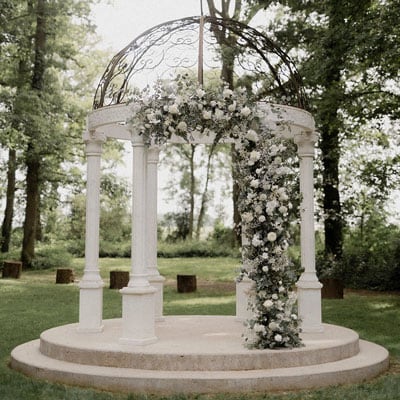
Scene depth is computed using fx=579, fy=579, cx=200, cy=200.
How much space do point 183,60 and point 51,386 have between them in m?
4.94

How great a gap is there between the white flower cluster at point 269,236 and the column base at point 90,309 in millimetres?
2555

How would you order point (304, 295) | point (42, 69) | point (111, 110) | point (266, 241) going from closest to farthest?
point (266, 241) → point (111, 110) → point (304, 295) → point (42, 69)

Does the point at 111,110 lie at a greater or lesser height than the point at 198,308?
greater

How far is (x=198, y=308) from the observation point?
14367 mm

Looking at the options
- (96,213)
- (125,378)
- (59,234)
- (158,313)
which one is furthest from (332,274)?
(59,234)

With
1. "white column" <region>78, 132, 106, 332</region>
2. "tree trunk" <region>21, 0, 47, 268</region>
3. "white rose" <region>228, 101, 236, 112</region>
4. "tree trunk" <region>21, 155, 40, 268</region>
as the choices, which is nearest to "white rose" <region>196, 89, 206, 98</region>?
"white rose" <region>228, 101, 236, 112</region>

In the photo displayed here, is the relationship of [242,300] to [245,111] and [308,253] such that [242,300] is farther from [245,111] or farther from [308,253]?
[245,111]

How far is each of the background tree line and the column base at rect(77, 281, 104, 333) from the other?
15.4 ft

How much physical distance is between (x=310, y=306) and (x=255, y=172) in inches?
100

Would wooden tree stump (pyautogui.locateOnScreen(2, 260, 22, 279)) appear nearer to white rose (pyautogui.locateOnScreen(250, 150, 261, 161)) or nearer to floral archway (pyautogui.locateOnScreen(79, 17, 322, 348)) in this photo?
floral archway (pyautogui.locateOnScreen(79, 17, 322, 348))

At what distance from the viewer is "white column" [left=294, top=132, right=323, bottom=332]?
899cm

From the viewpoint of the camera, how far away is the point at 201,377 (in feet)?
21.5

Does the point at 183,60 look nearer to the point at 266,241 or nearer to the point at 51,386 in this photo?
the point at 266,241

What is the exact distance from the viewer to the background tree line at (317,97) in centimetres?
1435
